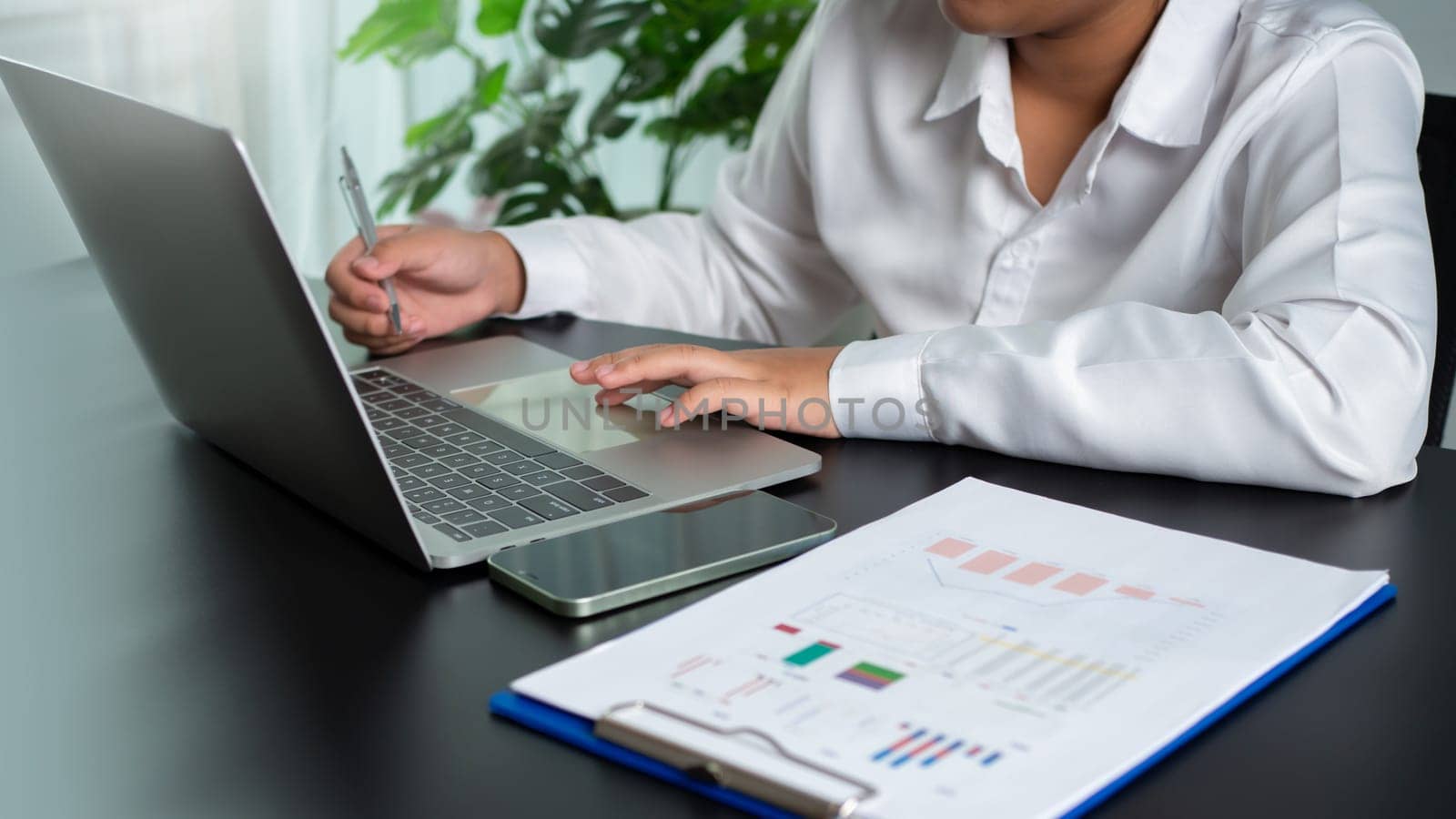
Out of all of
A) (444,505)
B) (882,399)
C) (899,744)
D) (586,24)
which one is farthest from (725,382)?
(586,24)

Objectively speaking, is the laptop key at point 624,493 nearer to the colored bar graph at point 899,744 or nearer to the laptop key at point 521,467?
the laptop key at point 521,467

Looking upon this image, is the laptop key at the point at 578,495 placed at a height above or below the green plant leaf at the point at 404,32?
below

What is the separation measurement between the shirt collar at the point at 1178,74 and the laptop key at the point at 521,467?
23.7 inches

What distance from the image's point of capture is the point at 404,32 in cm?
241

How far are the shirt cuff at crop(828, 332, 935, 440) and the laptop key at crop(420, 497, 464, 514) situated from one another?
27 centimetres

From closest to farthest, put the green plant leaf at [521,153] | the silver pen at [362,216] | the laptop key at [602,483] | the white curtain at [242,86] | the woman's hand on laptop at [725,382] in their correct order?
the laptop key at [602,483] → the woman's hand on laptop at [725,382] → the silver pen at [362,216] → the white curtain at [242,86] → the green plant leaf at [521,153]

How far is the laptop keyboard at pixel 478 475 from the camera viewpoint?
0.74 m

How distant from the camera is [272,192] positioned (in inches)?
96.9

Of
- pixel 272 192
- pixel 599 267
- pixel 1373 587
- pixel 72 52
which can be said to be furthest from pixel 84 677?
pixel 272 192

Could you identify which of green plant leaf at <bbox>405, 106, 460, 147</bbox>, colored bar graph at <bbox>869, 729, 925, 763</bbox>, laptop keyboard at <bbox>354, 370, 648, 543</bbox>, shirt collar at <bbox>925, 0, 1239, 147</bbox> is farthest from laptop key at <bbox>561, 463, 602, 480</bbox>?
green plant leaf at <bbox>405, 106, 460, 147</bbox>

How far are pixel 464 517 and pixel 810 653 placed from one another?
0.25 metres

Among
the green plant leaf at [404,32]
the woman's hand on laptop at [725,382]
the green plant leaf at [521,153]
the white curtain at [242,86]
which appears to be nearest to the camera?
the woman's hand on laptop at [725,382]

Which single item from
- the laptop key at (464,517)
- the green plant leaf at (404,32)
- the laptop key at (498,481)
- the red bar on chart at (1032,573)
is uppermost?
the green plant leaf at (404,32)

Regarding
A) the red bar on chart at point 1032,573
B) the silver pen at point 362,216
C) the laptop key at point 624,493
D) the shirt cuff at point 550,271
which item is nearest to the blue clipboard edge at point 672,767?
the red bar on chart at point 1032,573
